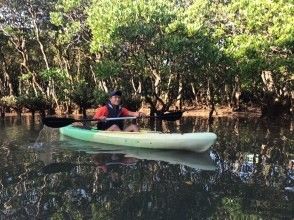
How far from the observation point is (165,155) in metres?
10.5

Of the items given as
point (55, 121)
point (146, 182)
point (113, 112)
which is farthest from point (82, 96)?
point (146, 182)

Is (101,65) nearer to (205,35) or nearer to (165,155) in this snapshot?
(205,35)

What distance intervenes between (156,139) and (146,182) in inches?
127

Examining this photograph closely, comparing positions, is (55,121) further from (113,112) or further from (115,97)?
(115,97)

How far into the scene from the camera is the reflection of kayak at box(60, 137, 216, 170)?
30.9 feet

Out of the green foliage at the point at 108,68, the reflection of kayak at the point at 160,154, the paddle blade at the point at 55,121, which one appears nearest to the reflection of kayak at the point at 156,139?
the reflection of kayak at the point at 160,154

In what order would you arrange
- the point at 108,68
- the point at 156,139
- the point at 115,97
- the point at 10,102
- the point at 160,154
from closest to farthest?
the point at 160,154 → the point at 156,139 → the point at 115,97 → the point at 108,68 → the point at 10,102

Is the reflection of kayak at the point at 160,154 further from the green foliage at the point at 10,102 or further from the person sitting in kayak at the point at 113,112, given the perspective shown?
the green foliage at the point at 10,102

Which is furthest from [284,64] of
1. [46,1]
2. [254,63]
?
[46,1]

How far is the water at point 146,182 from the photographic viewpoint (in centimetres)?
593

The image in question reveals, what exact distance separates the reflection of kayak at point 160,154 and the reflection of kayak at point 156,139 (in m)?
0.13

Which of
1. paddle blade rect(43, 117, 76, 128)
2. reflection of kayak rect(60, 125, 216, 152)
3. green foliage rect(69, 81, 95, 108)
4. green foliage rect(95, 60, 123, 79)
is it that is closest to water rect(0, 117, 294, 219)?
reflection of kayak rect(60, 125, 216, 152)

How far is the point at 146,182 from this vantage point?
25.1 ft

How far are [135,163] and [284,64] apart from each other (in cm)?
1026
